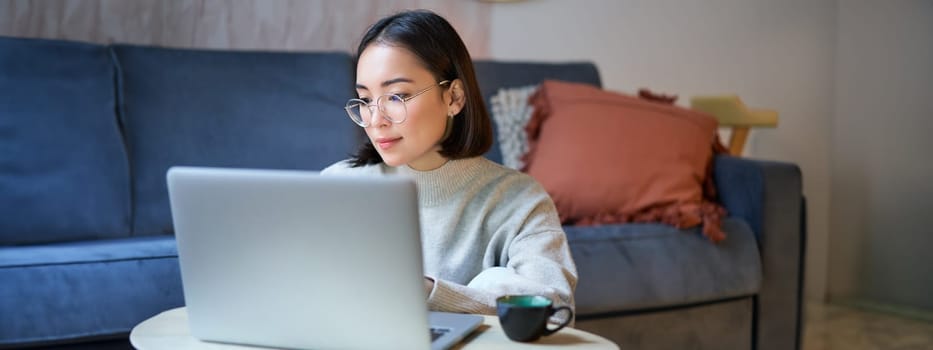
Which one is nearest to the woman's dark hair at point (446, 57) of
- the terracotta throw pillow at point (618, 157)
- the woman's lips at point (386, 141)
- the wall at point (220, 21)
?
the woman's lips at point (386, 141)

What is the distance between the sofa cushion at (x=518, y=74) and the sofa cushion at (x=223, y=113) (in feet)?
1.28

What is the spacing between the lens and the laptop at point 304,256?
2.92ft

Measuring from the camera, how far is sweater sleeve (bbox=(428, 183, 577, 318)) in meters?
1.12

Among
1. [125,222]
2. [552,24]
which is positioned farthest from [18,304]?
[552,24]

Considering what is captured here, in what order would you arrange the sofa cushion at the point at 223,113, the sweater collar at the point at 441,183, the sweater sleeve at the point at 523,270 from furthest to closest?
the sofa cushion at the point at 223,113 → the sweater collar at the point at 441,183 → the sweater sleeve at the point at 523,270

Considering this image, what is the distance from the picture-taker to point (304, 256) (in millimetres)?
922

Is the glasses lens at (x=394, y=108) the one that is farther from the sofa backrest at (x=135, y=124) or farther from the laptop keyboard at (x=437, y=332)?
the sofa backrest at (x=135, y=124)

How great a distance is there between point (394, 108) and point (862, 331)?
7.26 feet

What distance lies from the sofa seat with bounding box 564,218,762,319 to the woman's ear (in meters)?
0.81

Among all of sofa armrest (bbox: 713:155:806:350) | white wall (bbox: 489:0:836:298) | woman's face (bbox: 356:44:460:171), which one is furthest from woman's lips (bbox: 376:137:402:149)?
white wall (bbox: 489:0:836:298)

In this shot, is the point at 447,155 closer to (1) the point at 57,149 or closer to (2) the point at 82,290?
(2) the point at 82,290

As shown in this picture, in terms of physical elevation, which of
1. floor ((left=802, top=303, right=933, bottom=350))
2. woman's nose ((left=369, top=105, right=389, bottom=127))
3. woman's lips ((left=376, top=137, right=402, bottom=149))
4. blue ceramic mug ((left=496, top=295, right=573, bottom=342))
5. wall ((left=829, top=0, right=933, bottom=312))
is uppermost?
woman's nose ((left=369, top=105, right=389, bottom=127))

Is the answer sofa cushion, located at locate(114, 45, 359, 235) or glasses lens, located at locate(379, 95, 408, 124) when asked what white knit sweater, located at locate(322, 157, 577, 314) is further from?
sofa cushion, located at locate(114, 45, 359, 235)

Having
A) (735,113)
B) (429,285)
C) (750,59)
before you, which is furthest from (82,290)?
(750,59)
